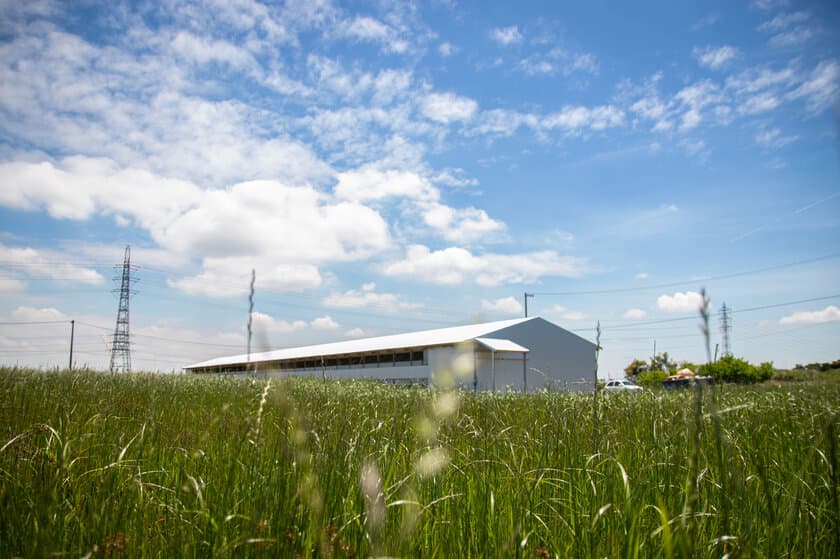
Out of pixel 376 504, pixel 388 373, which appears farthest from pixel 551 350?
pixel 376 504

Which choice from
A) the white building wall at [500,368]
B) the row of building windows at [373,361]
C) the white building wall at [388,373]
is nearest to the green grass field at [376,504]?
the white building wall at [500,368]

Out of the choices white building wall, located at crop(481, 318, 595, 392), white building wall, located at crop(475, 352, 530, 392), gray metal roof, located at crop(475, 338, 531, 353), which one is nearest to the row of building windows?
white building wall, located at crop(475, 352, 530, 392)

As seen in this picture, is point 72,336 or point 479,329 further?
point 72,336

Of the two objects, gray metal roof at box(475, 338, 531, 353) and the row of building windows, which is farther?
the row of building windows

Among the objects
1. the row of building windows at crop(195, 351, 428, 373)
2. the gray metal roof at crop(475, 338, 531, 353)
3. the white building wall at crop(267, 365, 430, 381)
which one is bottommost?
the white building wall at crop(267, 365, 430, 381)

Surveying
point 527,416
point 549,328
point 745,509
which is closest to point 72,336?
point 549,328

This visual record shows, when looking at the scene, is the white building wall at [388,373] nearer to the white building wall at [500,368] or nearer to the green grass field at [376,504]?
the white building wall at [500,368]

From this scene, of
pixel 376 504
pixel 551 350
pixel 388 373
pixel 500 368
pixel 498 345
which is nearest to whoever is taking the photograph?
pixel 376 504

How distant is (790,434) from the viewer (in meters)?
4.42

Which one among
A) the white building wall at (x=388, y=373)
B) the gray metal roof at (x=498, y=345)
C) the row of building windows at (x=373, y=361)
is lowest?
the white building wall at (x=388, y=373)

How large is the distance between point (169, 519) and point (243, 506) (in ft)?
1.18

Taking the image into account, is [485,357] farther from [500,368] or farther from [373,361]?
[373,361]

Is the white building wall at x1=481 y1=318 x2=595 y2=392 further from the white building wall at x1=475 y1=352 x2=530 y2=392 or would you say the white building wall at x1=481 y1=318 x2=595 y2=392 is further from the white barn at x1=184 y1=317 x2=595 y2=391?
the white building wall at x1=475 y1=352 x2=530 y2=392

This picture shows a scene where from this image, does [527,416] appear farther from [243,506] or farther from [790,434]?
[243,506]
